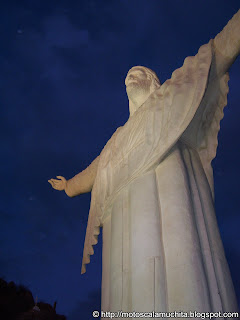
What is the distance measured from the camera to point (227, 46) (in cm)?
457

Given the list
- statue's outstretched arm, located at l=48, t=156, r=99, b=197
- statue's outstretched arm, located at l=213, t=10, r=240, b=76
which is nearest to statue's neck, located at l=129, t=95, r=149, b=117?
statue's outstretched arm, located at l=48, t=156, r=99, b=197

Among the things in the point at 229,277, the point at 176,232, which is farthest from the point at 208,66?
the point at 229,277

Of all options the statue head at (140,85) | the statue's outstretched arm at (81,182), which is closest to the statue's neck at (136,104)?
the statue head at (140,85)

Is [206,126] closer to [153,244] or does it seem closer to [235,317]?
[153,244]

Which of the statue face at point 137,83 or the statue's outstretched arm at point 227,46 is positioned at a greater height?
the statue face at point 137,83

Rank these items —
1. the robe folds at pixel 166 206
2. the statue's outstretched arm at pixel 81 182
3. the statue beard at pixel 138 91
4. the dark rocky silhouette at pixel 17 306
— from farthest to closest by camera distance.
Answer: the statue's outstretched arm at pixel 81 182 < the statue beard at pixel 138 91 < the dark rocky silhouette at pixel 17 306 < the robe folds at pixel 166 206

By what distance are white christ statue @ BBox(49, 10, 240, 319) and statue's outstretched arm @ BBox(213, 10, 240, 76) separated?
13 millimetres

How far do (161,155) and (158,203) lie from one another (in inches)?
24.8

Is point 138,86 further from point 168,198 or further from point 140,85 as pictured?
point 168,198

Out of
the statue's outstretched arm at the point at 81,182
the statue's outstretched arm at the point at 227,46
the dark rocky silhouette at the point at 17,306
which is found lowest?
the dark rocky silhouette at the point at 17,306

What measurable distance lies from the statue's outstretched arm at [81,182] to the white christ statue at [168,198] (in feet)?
2.36

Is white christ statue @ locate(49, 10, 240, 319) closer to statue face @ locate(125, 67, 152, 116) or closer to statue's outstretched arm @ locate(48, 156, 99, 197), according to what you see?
statue face @ locate(125, 67, 152, 116)

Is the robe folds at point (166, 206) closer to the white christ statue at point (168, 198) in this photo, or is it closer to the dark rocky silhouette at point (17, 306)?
the white christ statue at point (168, 198)

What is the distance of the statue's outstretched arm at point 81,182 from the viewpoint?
19.7 feet
